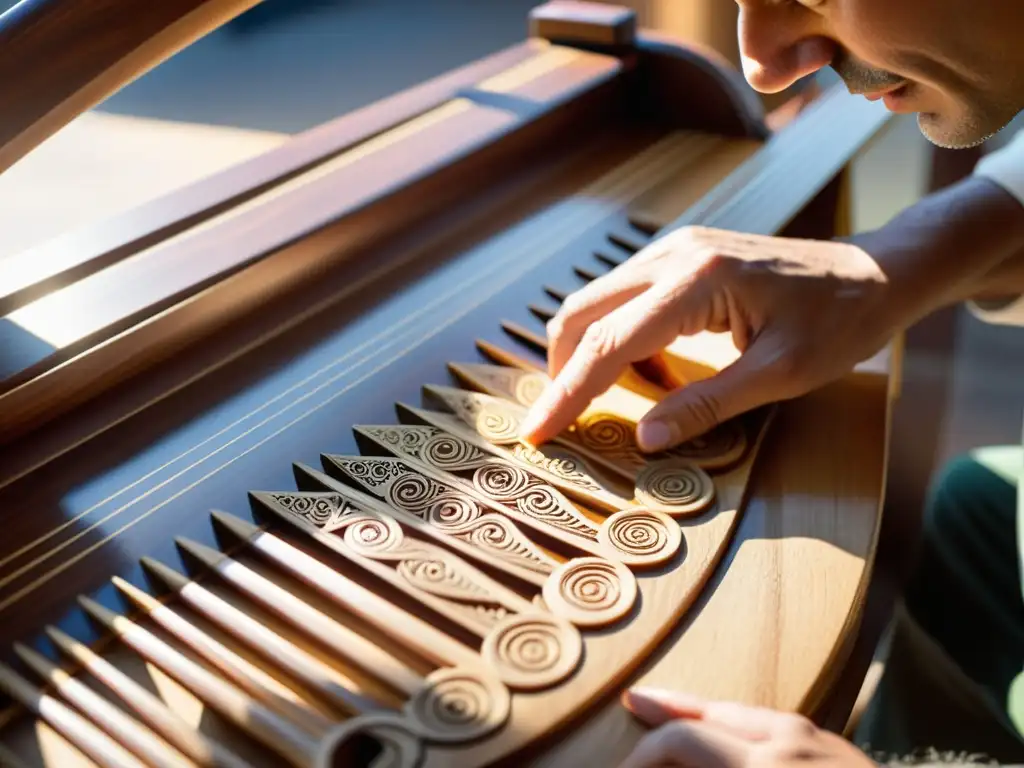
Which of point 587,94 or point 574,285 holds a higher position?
point 587,94

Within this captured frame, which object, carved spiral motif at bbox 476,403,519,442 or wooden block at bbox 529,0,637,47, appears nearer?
carved spiral motif at bbox 476,403,519,442

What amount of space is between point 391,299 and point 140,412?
0.89 ft

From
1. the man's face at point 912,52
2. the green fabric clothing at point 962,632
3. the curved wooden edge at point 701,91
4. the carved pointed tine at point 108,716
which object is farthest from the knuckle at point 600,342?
the curved wooden edge at point 701,91

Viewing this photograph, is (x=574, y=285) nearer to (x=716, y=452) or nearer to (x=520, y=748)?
(x=716, y=452)

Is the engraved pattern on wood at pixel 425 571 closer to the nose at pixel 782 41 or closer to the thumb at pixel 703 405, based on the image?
the thumb at pixel 703 405

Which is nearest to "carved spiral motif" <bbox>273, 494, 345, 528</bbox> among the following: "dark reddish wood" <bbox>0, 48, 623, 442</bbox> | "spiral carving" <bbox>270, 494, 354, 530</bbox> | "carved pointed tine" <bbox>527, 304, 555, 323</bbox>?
"spiral carving" <bbox>270, 494, 354, 530</bbox>

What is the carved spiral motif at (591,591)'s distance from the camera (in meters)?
0.60

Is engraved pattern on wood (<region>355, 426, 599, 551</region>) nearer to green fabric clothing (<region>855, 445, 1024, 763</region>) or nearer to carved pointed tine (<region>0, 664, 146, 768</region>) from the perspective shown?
carved pointed tine (<region>0, 664, 146, 768</region>)

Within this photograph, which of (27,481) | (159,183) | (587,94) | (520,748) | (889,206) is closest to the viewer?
(520,748)

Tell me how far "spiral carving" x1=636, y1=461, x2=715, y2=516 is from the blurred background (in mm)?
985

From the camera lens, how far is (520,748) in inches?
20.7

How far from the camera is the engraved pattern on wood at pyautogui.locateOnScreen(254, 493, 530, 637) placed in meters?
0.61

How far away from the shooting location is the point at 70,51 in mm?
694

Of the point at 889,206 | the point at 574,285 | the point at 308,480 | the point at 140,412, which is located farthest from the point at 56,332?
the point at 889,206
